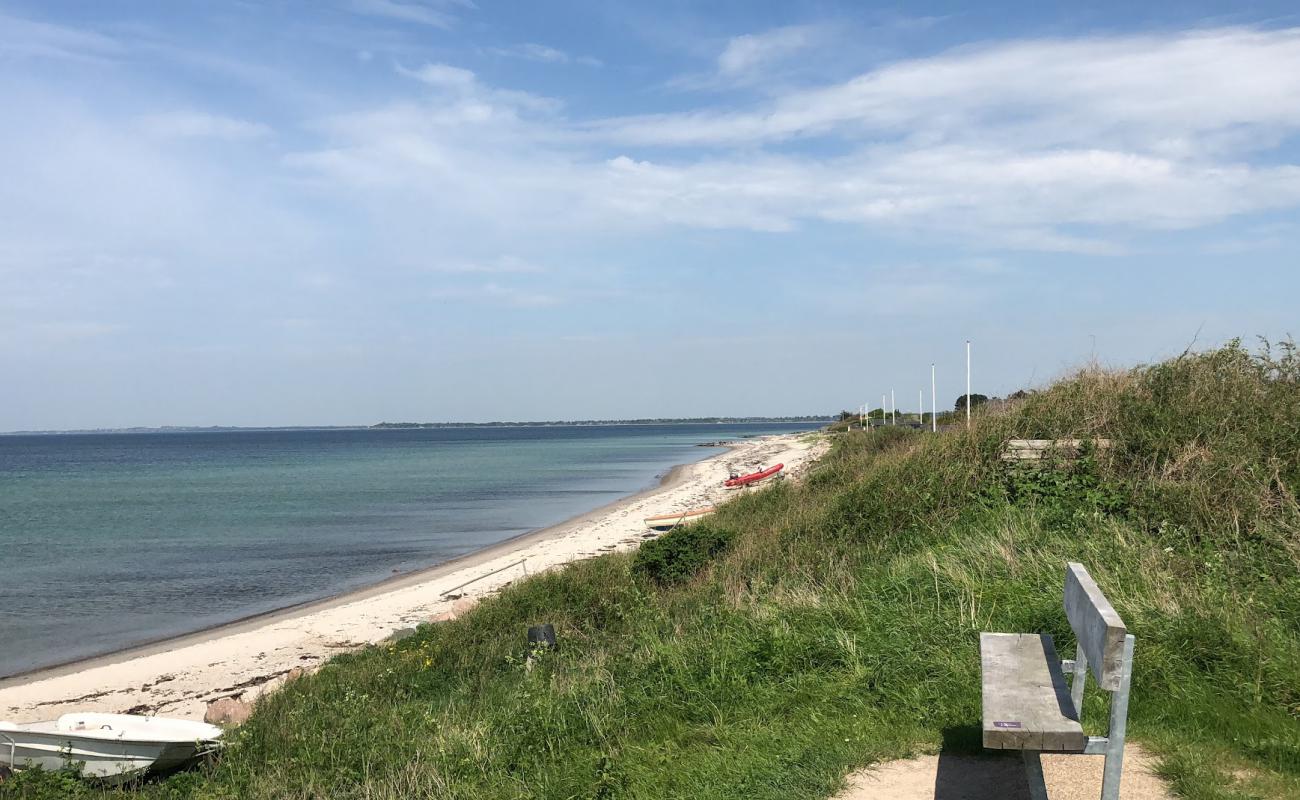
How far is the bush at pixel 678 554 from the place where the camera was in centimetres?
1291

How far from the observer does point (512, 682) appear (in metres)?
8.68

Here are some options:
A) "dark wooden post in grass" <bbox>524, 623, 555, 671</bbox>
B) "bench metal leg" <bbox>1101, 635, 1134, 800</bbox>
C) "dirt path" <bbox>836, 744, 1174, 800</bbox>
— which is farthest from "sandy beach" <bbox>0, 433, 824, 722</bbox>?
"bench metal leg" <bbox>1101, 635, 1134, 800</bbox>

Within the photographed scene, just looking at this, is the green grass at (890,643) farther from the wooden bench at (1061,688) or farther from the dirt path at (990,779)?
the wooden bench at (1061,688)

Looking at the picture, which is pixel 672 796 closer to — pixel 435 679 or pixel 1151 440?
pixel 435 679

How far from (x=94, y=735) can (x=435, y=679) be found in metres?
3.02

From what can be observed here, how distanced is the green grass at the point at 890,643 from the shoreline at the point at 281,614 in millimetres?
5468

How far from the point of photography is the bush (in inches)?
508

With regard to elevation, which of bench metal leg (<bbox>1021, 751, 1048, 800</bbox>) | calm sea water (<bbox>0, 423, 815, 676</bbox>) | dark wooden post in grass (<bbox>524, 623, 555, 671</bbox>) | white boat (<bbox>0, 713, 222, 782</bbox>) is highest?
bench metal leg (<bbox>1021, 751, 1048, 800</bbox>)

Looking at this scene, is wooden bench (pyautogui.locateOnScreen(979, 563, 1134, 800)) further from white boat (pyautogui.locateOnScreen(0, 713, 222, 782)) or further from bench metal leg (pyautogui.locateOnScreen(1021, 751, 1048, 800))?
white boat (pyautogui.locateOnScreen(0, 713, 222, 782))

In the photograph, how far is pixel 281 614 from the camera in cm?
1755

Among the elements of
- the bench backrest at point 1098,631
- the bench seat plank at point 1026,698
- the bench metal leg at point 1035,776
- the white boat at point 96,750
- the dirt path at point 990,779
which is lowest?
the white boat at point 96,750

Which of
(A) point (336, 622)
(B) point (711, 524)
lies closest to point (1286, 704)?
(B) point (711, 524)

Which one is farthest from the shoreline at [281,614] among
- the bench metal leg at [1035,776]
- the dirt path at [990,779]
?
the bench metal leg at [1035,776]

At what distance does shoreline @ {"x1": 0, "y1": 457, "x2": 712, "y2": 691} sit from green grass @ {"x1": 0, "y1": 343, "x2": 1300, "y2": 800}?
17.9 ft
